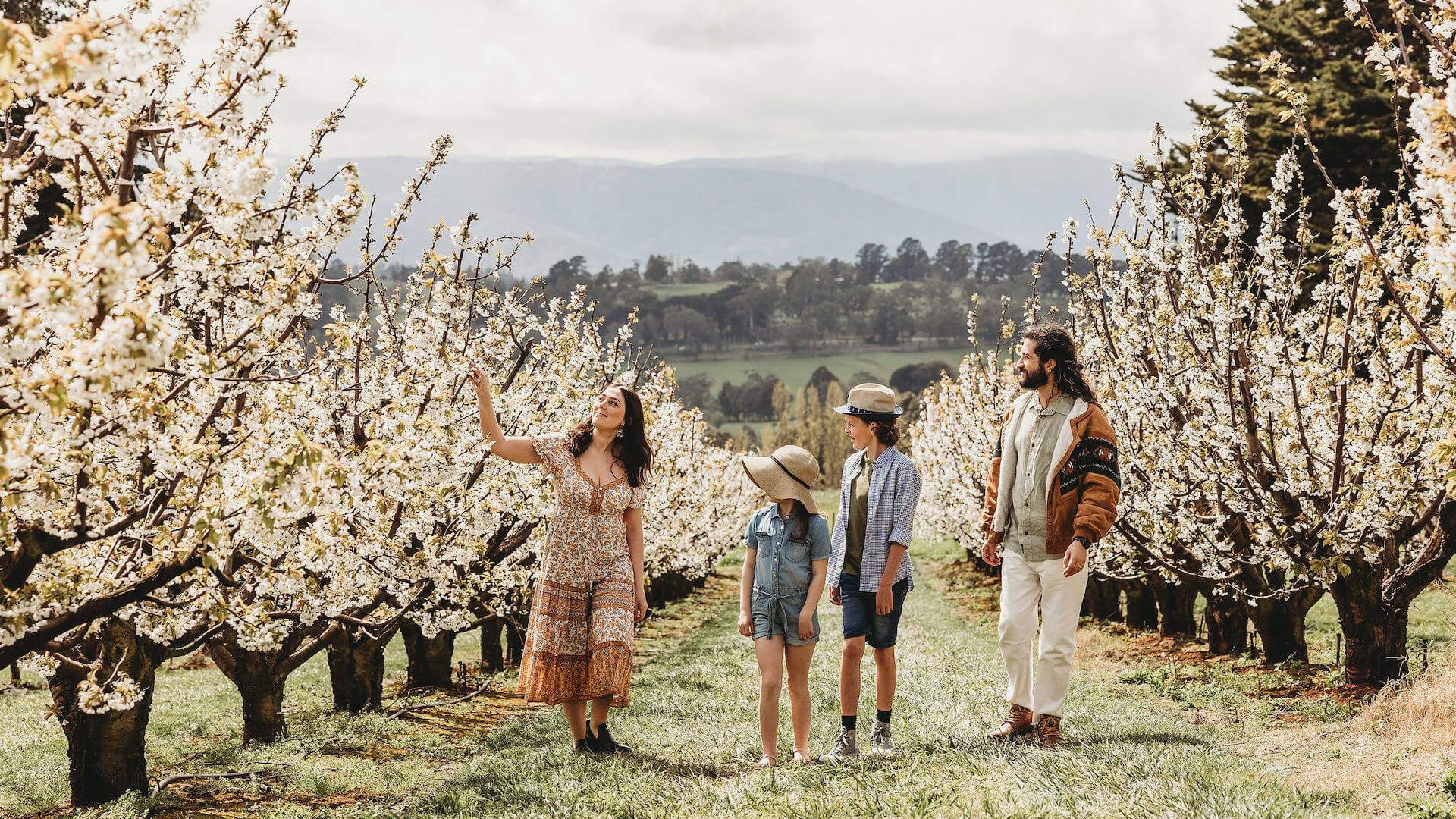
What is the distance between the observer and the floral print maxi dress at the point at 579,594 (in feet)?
22.1

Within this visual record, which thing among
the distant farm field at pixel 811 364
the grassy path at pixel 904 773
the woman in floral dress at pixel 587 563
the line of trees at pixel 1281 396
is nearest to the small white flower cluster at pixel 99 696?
the grassy path at pixel 904 773

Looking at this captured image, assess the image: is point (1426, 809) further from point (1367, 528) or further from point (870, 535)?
point (1367, 528)

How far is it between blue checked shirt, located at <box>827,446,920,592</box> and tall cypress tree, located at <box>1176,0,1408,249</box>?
18195 millimetres

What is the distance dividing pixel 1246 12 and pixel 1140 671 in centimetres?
2120

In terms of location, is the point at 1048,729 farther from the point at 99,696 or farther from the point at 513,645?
the point at 513,645

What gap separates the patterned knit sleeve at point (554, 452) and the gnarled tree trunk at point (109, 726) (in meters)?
3.68

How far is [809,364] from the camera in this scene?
537 feet

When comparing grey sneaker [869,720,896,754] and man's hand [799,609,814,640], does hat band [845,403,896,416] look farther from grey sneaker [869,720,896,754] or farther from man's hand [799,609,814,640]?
grey sneaker [869,720,896,754]

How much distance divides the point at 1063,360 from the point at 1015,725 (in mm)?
2365

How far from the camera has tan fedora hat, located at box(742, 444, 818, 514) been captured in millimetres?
6379

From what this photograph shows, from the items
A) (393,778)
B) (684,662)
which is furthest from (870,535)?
(684,662)

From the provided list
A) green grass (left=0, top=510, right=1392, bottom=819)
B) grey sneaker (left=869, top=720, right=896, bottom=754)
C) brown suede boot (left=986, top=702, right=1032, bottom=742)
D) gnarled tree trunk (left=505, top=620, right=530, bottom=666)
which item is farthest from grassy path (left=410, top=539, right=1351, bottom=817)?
gnarled tree trunk (left=505, top=620, right=530, bottom=666)

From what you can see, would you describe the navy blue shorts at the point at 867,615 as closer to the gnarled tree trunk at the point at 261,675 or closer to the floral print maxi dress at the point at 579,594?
the floral print maxi dress at the point at 579,594

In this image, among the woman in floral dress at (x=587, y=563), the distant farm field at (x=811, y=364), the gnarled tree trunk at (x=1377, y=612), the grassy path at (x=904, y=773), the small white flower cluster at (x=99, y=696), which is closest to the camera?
the grassy path at (x=904, y=773)
